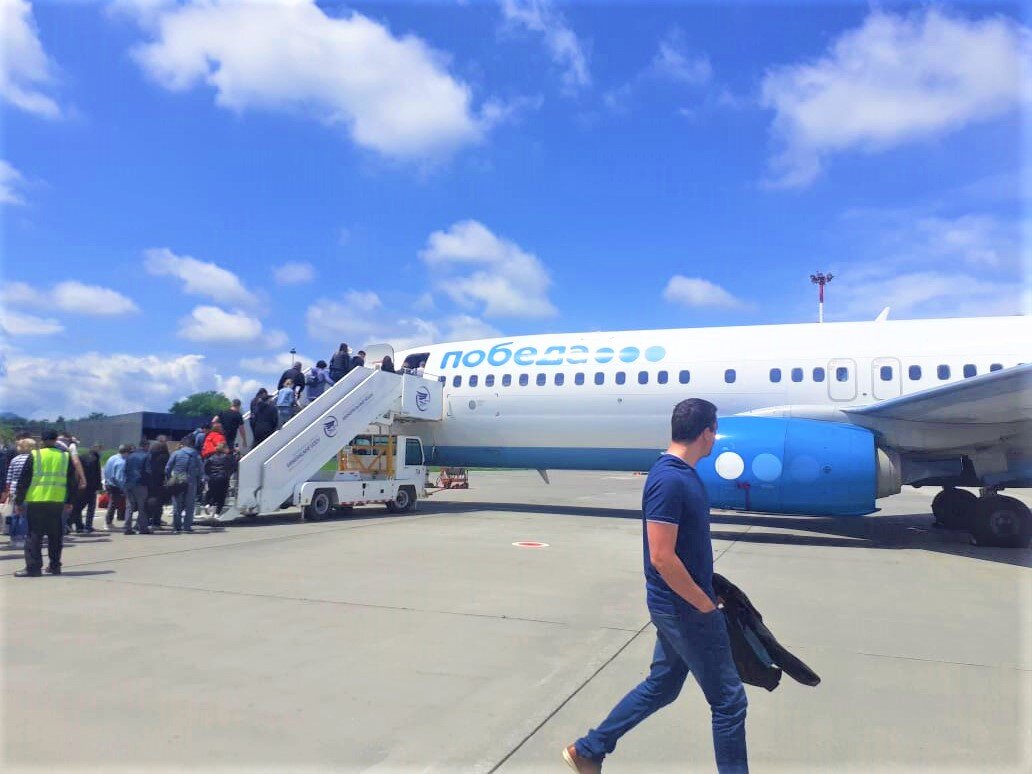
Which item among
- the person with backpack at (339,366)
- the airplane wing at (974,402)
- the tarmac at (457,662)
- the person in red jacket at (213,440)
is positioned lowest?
the tarmac at (457,662)

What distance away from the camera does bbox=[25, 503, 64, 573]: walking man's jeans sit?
8.02 metres

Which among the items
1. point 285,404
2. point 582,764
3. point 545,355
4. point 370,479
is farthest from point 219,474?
point 582,764

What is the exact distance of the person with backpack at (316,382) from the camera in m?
15.0

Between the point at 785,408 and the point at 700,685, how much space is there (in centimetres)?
1110

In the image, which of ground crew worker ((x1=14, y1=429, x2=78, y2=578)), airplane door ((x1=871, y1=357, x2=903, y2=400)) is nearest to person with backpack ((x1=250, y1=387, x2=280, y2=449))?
ground crew worker ((x1=14, y1=429, x2=78, y2=578))

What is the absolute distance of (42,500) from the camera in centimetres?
807

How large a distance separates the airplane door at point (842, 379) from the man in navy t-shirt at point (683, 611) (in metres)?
10.7

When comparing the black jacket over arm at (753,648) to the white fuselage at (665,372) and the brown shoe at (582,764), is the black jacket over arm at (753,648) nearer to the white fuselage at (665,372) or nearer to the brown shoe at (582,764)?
the brown shoe at (582,764)

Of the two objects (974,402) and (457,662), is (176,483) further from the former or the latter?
(974,402)

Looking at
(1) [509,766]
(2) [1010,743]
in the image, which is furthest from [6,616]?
(2) [1010,743]

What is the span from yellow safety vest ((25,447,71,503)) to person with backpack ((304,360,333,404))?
22.7ft

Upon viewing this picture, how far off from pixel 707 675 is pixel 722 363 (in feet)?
38.0

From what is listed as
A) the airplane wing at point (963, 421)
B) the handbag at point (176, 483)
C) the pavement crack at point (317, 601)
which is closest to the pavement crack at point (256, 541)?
the pavement crack at point (317, 601)

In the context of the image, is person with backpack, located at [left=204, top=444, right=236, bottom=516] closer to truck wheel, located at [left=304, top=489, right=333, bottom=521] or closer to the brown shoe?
truck wheel, located at [left=304, top=489, right=333, bottom=521]
